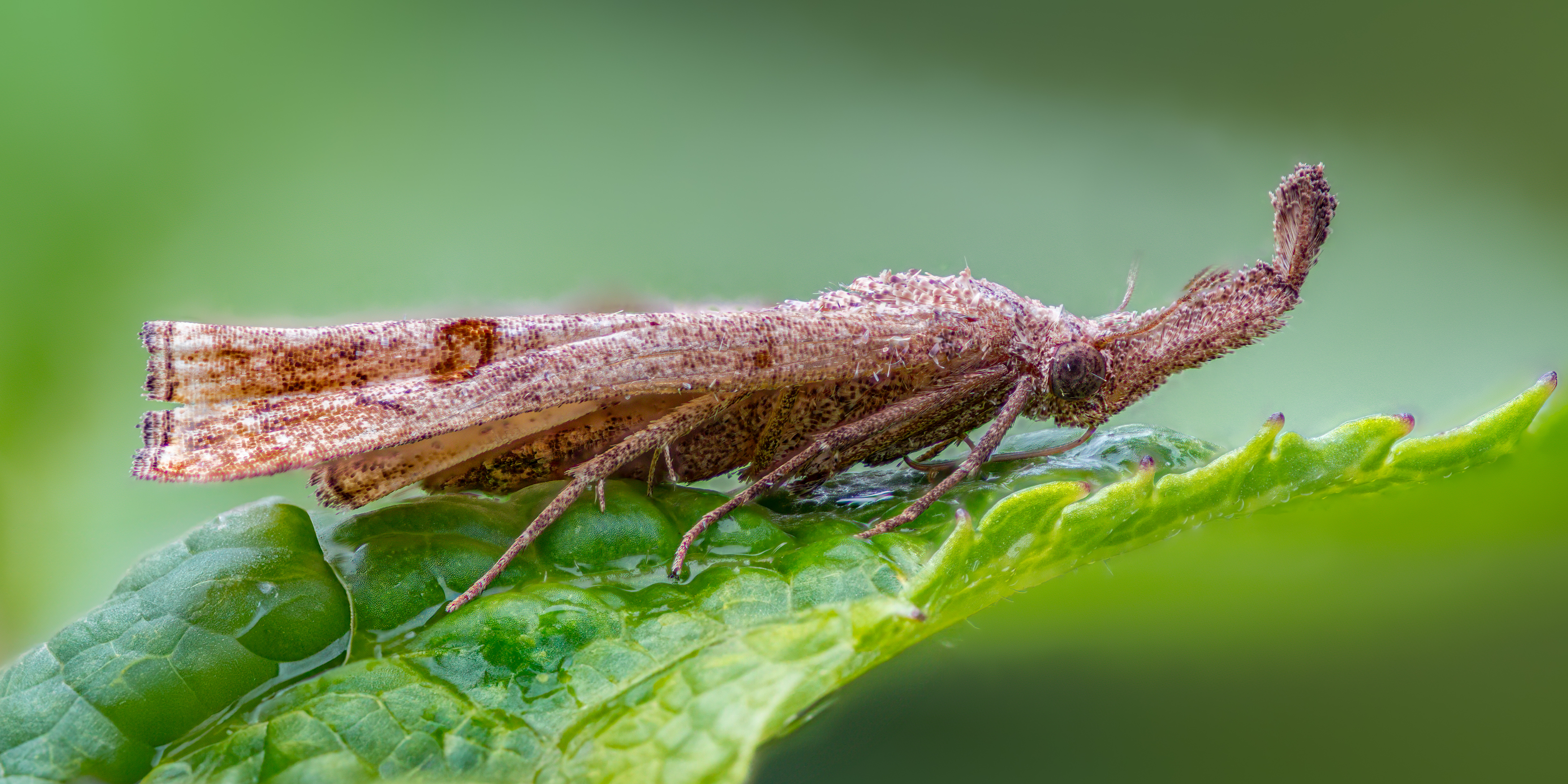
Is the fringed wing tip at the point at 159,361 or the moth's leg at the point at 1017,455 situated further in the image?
the moth's leg at the point at 1017,455

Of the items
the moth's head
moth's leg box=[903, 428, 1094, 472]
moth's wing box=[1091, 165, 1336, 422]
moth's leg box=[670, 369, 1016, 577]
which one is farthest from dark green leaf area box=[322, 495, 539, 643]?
moth's wing box=[1091, 165, 1336, 422]

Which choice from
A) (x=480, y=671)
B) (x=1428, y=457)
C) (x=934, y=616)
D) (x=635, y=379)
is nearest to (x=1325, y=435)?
(x=1428, y=457)

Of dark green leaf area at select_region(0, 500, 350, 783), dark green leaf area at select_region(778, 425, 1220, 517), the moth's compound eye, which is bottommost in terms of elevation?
dark green leaf area at select_region(0, 500, 350, 783)

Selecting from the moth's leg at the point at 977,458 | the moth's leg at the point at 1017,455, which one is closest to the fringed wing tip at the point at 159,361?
the moth's leg at the point at 977,458

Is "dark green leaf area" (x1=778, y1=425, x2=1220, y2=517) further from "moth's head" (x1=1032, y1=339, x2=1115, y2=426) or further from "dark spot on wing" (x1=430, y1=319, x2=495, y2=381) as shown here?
"dark spot on wing" (x1=430, y1=319, x2=495, y2=381)

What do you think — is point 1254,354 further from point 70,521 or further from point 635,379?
point 70,521

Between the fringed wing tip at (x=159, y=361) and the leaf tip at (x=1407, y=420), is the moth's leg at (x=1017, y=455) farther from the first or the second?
the fringed wing tip at (x=159, y=361)
